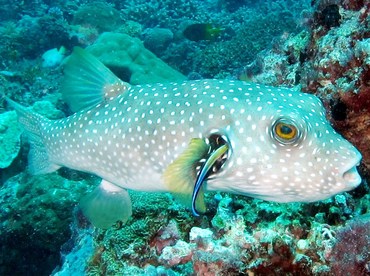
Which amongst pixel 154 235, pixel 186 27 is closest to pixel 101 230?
pixel 154 235

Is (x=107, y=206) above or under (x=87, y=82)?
under

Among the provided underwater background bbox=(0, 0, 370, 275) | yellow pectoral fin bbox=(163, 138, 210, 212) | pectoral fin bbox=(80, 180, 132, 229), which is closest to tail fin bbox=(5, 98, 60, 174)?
pectoral fin bbox=(80, 180, 132, 229)

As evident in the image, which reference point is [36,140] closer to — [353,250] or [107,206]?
[107,206]

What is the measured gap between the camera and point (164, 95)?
407cm

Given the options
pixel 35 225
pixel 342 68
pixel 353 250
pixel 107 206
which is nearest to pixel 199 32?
pixel 35 225

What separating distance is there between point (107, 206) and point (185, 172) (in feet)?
6.02

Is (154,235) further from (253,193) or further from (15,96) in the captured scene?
(15,96)

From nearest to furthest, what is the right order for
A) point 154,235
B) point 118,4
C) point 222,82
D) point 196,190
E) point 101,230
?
point 196,190
point 222,82
point 154,235
point 101,230
point 118,4

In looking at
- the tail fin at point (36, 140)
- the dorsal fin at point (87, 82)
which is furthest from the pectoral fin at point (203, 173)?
the tail fin at point (36, 140)

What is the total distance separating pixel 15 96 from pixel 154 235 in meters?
10.9

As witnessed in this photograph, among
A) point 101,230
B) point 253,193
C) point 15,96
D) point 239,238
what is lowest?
point 15,96

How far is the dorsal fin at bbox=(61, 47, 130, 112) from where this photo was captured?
470 cm

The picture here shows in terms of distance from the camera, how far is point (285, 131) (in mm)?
Result: 3080

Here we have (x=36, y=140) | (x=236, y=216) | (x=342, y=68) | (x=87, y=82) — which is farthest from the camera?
(x=36, y=140)
